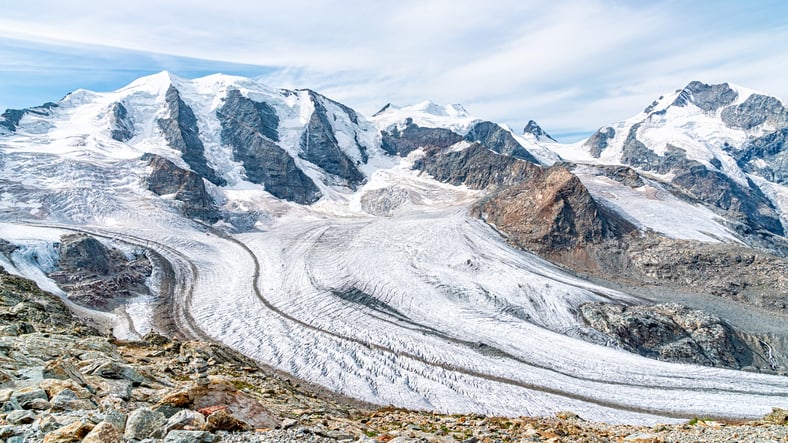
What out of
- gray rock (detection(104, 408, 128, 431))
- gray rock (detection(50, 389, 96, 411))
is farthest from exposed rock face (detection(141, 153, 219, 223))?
gray rock (detection(104, 408, 128, 431))

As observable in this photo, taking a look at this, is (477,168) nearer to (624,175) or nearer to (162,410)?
(624,175)

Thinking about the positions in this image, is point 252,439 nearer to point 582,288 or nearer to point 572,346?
point 572,346

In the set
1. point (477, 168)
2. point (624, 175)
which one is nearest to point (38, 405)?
point (624, 175)

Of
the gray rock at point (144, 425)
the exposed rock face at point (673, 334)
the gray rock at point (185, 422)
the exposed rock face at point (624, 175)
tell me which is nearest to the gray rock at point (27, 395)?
the gray rock at point (144, 425)

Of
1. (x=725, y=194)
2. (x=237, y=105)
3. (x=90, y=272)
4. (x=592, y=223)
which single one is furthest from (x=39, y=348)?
(x=725, y=194)

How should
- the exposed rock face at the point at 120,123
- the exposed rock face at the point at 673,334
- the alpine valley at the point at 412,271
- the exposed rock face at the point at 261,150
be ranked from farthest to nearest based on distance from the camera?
the exposed rock face at the point at 261,150 < the exposed rock face at the point at 120,123 < the exposed rock face at the point at 673,334 < the alpine valley at the point at 412,271

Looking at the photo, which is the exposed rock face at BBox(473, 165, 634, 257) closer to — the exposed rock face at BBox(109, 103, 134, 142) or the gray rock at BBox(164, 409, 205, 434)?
the gray rock at BBox(164, 409, 205, 434)

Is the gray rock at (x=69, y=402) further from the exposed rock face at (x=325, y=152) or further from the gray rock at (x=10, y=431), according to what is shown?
the exposed rock face at (x=325, y=152)

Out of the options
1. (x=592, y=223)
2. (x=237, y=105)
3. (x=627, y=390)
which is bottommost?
(x=627, y=390)
